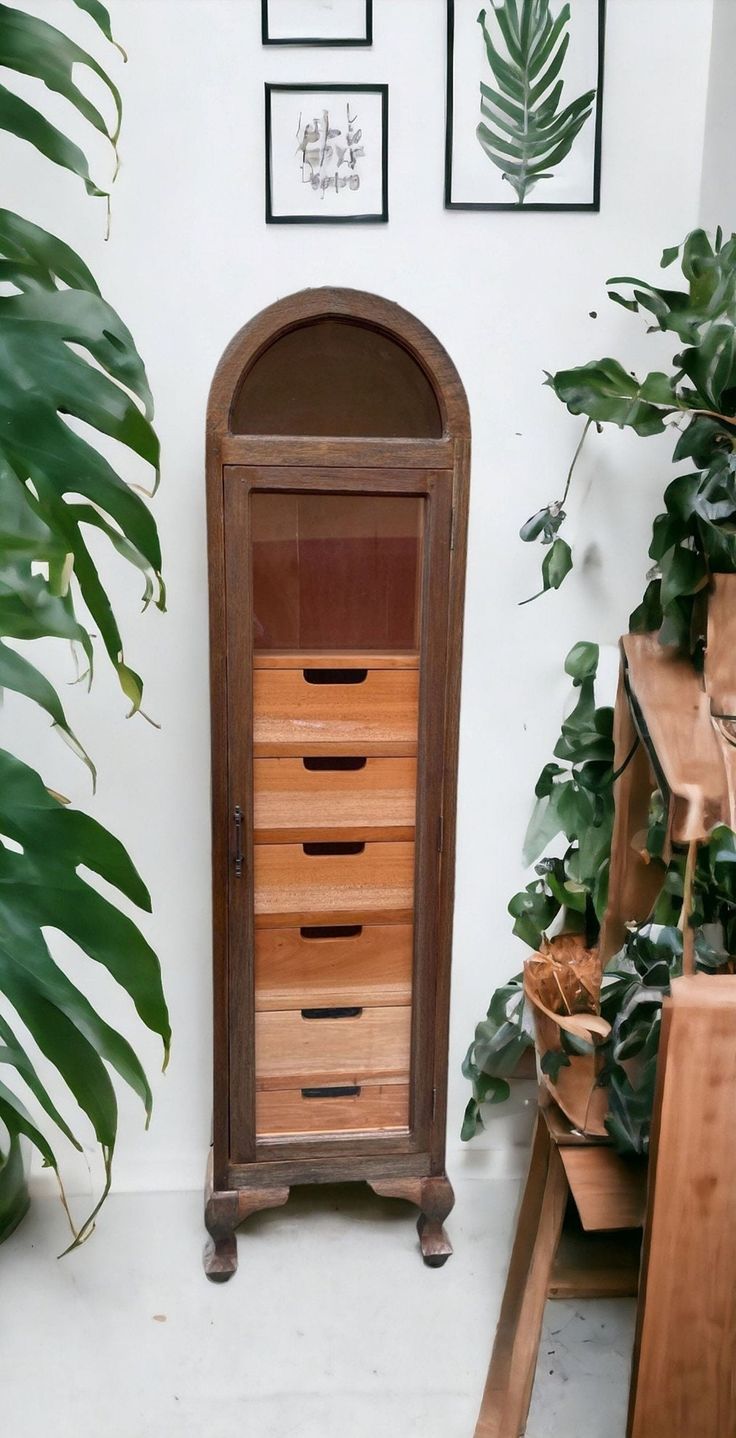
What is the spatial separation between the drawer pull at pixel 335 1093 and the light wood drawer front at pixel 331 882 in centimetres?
26

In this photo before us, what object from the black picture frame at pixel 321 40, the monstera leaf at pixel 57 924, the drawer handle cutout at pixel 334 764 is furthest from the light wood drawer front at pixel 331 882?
the black picture frame at pixel 321 40

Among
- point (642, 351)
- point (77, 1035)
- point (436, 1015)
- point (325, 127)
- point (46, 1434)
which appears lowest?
point (46, 1434)

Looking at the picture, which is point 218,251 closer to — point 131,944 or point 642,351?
point 642,351

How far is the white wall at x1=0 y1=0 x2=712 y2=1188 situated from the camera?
5.16 ft

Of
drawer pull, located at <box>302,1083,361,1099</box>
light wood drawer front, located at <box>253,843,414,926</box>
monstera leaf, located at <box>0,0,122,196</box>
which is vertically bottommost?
drawer pull, located at <box>302,1083,361,1099</box>

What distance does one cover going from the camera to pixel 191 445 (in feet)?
5.42

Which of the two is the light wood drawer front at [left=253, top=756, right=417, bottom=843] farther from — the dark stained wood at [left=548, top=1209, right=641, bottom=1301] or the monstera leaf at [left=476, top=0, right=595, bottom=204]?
the monstera leaf at [left=476, top=0, right=595, bottom=204]

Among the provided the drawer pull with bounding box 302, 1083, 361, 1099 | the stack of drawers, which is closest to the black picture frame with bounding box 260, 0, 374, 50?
the stack of drawers

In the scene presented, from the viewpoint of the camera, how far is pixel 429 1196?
66.0 inches

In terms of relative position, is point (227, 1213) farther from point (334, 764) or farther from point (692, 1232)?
point (692, 1232)

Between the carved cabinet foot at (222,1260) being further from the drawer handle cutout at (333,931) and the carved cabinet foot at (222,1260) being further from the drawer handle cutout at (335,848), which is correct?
the drawer handle cutout at (335,848)

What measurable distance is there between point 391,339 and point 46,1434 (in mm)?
1500

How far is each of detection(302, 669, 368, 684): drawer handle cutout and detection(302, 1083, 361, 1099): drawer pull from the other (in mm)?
618

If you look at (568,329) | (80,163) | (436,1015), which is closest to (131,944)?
(80,163)
